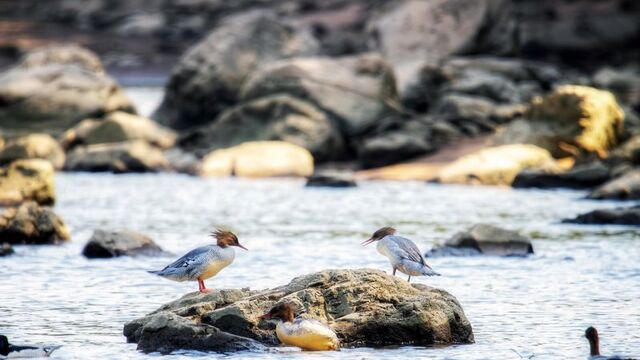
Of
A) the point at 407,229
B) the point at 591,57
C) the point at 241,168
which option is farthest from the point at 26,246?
the point at 591,57

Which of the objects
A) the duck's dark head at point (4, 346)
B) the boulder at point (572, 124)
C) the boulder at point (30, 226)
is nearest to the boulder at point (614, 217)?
the boulder at point (30, 226)

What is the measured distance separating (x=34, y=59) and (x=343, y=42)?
3198 centimetres

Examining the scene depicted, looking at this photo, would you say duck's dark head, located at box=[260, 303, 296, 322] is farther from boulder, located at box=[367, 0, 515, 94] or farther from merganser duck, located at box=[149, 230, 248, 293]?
boulder, located at box=[367, 0, 515, 94]

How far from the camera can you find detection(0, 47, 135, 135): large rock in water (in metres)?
46.5

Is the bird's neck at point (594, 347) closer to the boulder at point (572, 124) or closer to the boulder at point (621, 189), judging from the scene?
the boulder at point (621, 189)

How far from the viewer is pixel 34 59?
53.6m

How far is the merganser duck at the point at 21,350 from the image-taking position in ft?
46.6

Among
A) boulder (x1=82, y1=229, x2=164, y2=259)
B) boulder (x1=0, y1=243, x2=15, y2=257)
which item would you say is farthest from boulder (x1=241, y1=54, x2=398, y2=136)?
boulder (x1=0, y1=243, x2=15, y2=257)

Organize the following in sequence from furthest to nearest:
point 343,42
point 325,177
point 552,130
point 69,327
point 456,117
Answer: point 343,42 < point 456,117 < point 552,130 < point 325,177 < point 69,327

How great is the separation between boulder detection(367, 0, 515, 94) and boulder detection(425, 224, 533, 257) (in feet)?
94.1

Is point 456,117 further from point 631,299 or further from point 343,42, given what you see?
point 343,42

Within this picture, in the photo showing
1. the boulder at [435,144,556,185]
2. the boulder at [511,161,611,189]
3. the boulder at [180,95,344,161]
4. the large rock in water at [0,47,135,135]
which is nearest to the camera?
the boulder at [511,161,611,189]

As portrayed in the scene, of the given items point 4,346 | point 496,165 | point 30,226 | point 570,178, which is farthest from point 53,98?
point 4,346

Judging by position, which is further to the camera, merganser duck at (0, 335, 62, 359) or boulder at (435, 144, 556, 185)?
boulder at (435, 144, 556, 185)
